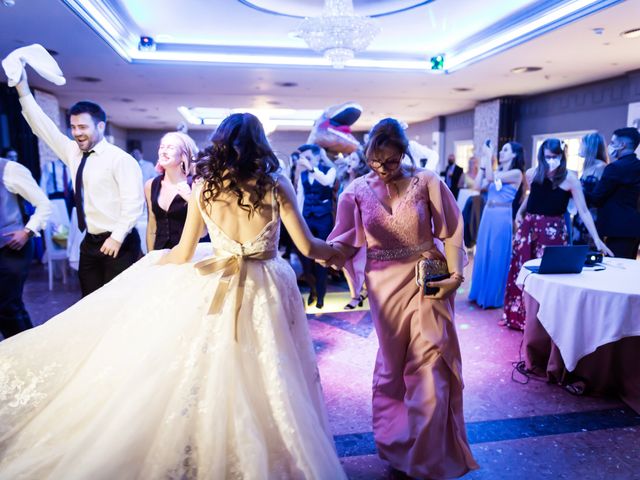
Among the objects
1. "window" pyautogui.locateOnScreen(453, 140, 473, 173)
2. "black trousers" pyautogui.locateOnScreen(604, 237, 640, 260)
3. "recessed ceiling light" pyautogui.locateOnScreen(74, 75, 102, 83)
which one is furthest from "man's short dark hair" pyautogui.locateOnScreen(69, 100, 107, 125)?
"window" pyautogui.locateOnScreen(453, 140, 473, 173)

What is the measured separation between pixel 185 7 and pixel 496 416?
5.56 meters

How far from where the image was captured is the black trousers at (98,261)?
285 cm

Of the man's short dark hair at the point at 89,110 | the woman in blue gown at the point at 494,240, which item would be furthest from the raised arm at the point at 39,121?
the woman in blue gown at the point at 494,240

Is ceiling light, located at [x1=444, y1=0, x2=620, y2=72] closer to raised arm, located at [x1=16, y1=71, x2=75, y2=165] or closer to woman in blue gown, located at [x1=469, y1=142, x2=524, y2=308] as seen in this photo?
woman in blue gown, located at [x1=469, y1=142, x2=524, y2=308]

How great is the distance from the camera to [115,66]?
7.16 meters

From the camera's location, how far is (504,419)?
263 centimetres

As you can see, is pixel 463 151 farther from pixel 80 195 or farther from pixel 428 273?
pixel 428 273

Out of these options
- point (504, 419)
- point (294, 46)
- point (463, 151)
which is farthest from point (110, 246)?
point (463, 151)

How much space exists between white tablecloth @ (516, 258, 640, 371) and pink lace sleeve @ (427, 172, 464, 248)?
40.5 inches

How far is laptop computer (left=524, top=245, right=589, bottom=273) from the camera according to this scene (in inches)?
111

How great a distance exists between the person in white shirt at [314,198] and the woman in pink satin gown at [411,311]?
9.30 feet

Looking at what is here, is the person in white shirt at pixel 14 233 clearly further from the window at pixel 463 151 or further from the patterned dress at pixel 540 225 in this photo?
the window at pixel 463 151

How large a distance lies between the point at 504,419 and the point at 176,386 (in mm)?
1908

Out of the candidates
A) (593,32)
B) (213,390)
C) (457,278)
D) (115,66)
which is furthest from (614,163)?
(115,66)
